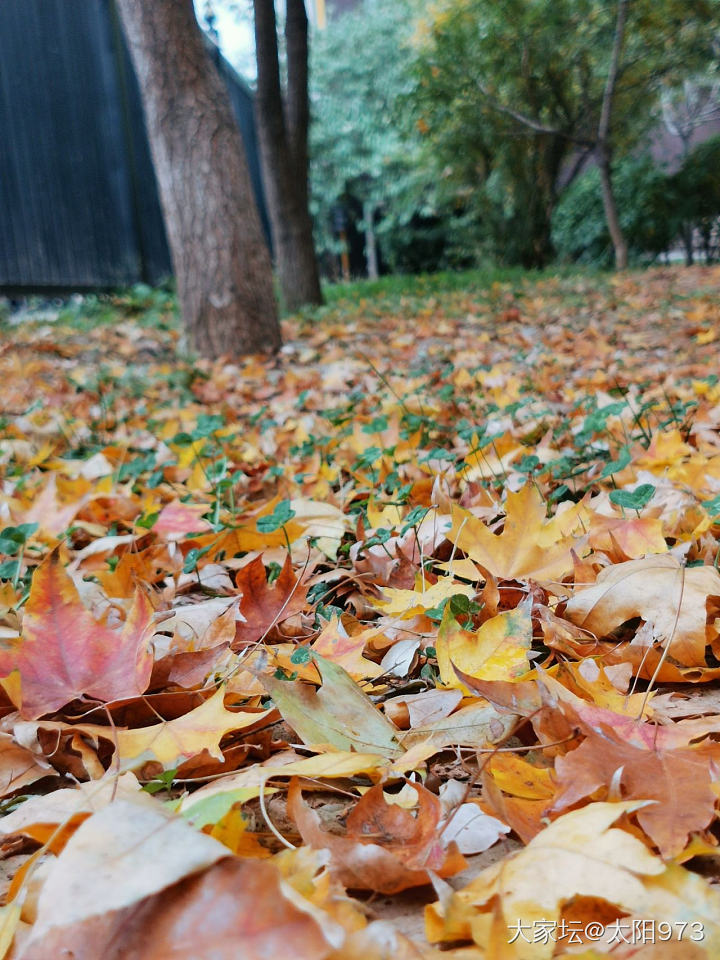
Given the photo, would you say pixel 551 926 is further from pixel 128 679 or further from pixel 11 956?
pixel 128 679

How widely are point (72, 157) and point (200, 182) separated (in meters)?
3.86

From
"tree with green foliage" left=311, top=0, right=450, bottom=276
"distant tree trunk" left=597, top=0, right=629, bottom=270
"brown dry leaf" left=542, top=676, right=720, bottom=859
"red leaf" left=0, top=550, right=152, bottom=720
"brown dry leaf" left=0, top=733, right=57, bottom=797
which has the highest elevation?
"tree with green foliage" left=311, top=0, right=450, bottom=276

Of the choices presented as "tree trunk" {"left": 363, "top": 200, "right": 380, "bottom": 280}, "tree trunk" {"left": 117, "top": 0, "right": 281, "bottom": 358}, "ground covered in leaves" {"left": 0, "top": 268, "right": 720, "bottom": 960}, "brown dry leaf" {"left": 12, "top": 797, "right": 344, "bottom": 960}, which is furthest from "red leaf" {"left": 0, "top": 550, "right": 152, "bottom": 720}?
"tree trunk" {"left": 363, "top": 200, "right": 380, "bottom": 280}

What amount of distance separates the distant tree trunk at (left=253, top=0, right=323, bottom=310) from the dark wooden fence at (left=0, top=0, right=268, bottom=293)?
1817 millimetres

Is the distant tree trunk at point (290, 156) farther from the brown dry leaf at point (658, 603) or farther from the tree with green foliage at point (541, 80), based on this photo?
the brown dry leaf at point (658, 603)

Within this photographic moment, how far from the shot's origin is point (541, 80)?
11422 mm

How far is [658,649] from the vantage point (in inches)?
37.5

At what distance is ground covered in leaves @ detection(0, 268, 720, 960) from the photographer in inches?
20.1

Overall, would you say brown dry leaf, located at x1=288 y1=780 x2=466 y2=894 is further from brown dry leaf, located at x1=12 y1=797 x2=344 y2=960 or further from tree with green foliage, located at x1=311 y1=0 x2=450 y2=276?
tree with green foliage, located at x1=311 y1=0 x2=450 y2=276

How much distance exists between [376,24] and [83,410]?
23282 mm

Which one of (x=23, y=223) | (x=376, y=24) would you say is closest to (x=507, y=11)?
(x=23, y=223)

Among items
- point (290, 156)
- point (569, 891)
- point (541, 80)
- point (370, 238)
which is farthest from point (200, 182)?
point (370, 238)

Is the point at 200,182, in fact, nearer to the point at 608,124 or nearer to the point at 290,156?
the point at 290,156

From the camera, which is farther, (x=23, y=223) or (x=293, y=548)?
(x=23, y=223)
